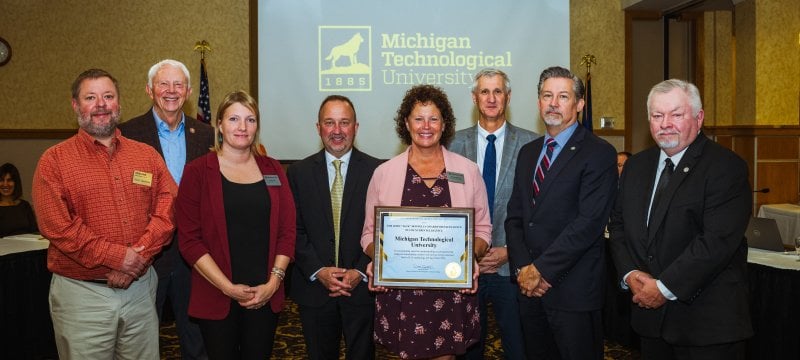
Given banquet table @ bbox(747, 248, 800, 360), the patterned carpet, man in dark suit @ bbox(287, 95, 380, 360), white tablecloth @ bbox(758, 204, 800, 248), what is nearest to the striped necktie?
man in dark suit @ bbox(287, 95, 380, 360)

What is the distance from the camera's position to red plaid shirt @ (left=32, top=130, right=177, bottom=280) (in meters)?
2.70

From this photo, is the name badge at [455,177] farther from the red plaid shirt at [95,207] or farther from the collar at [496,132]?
the red plaid shirt at [95,207]

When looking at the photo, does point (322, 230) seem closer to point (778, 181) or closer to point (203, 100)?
point (203, 100)

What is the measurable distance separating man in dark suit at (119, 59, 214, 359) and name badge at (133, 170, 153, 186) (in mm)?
518

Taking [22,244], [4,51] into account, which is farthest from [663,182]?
[4,51]

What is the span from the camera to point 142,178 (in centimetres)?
294

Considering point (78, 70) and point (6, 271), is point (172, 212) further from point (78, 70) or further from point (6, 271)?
point (78, 70)

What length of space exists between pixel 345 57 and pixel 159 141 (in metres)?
4.36

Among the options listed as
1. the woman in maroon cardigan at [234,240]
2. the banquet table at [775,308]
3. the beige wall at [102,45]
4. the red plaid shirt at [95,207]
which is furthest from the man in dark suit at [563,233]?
the beige wall at [102,45]

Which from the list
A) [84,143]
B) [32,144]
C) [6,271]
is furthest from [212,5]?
[84,143]

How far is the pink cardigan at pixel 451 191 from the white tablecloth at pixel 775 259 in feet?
6.02

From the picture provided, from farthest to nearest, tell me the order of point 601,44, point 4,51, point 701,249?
1. point 601,44
2. point 4,51
3. point 701,249

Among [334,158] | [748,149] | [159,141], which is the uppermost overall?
[748,149]

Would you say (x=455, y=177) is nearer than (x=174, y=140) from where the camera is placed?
Yes
